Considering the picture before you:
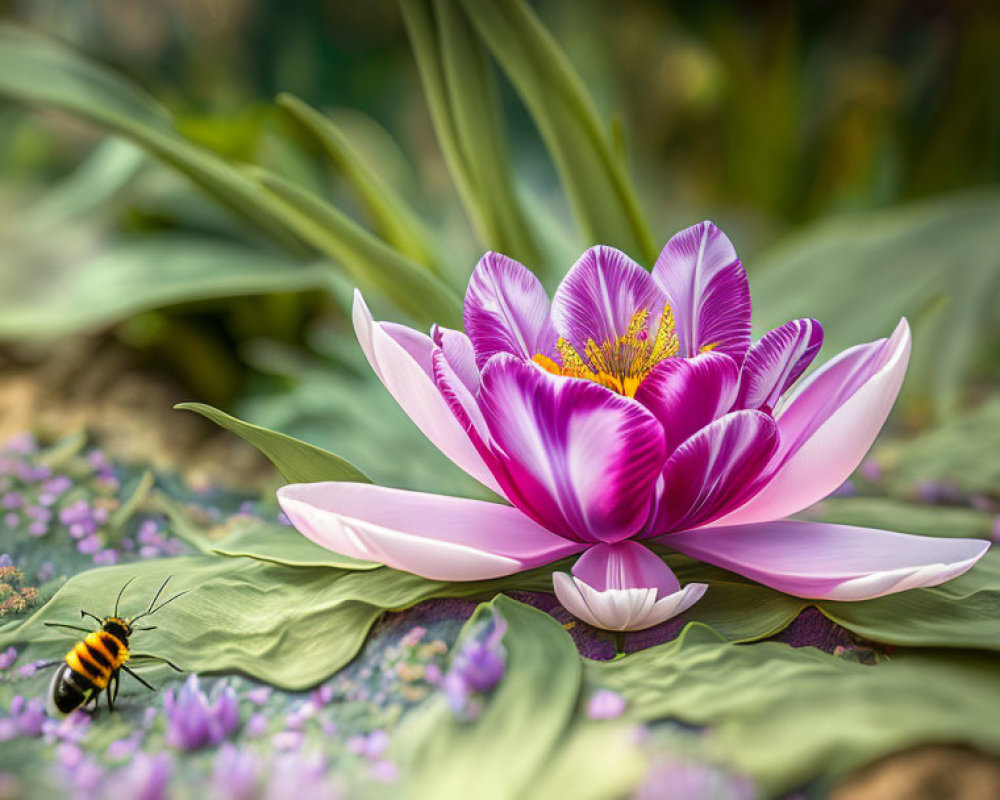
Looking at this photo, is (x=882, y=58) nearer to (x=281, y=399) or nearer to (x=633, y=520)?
(x=281, y=399)

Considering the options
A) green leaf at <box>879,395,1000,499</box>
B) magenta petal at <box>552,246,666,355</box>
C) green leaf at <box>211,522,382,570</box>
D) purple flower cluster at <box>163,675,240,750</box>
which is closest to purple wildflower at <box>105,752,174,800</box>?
purple flower cluster at <box>163,675,240,750</box>

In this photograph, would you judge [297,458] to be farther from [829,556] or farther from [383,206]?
[383,206]

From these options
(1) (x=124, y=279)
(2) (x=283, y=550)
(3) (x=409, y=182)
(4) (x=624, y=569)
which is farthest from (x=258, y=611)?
(3) (x=409, y=182)

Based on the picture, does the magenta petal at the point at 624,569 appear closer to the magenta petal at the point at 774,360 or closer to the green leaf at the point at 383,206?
the magenta petal at the point at 774,360

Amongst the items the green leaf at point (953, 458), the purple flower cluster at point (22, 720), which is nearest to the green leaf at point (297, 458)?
the purple flower cluster at point (22, 720)

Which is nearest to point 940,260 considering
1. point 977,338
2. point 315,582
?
point 977,338

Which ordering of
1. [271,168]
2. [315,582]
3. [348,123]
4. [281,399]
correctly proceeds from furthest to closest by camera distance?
1. [348,123]
2. [271,168]
3. [281,399]
4. [315,582]

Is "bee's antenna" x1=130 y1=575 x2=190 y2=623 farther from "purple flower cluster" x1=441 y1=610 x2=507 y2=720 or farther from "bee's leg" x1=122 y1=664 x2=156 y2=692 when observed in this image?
"purple flower cluster" x1=441 y1=610 x2=507 y2=720
